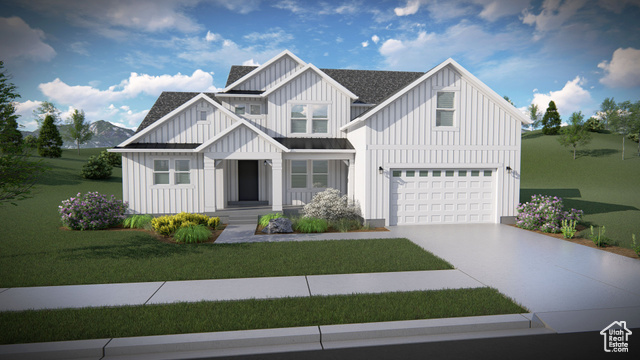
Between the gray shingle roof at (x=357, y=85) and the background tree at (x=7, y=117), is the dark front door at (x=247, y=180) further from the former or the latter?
the background tree at (x=7, y=117)

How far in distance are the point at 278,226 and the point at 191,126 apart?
23.0 ft

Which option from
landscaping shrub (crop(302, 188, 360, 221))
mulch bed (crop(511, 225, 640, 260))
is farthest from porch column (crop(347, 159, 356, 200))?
mulch bed (crop(511, 225, 640, 260))

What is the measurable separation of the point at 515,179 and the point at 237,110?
44.8 ft

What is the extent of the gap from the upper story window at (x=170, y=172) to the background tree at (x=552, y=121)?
211ft

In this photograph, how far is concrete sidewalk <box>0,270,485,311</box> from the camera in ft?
19.1

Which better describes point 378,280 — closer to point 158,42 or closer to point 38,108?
point 158,42

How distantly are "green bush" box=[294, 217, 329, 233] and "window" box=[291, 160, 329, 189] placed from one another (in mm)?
4135

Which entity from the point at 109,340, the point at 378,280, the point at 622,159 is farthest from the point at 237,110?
the point at 622,159

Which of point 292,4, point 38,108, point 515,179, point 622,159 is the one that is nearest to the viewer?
point 292,4

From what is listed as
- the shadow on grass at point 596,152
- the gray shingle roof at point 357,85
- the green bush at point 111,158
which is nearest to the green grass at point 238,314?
the gray shingle roof at point 357,85

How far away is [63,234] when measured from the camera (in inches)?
466

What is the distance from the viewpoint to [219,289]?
20.9 feet

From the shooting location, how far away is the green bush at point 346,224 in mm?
12618

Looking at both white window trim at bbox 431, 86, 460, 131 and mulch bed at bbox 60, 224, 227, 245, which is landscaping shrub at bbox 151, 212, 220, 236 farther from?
white window trim at bbox 431, 86, 460, 131
